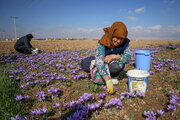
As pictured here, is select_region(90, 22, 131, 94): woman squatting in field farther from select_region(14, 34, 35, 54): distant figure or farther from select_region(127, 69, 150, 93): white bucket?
select_region(14, 34, 35, 54): distant figure

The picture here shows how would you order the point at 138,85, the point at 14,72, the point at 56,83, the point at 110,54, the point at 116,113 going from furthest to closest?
1. the point at 14,72
2. the point at 56,83
3. the point at 110,54
4. the point at 138,85
5. the point at 116,113

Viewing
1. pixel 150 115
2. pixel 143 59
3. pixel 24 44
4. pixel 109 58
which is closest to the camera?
pixel 150 115

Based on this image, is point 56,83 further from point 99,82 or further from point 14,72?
point 14,72

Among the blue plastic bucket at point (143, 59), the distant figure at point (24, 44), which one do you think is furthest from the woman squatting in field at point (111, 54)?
the distant figure at point (24, 44)

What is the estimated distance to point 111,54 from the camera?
3404 millimetres

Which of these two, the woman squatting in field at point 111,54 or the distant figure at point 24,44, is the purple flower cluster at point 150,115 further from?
the distant figure at point 24,44

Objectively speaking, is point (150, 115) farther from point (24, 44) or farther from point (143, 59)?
point (24, 44)

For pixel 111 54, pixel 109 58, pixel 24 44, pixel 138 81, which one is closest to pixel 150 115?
pixel 138 81

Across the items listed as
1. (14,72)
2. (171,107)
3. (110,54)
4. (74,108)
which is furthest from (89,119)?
(14,72)

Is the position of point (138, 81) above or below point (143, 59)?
below

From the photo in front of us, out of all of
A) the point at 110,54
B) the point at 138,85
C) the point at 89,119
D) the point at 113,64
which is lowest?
the point at 89,119

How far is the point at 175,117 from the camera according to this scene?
86.7 inches

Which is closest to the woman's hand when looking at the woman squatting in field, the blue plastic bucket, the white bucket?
the woman squatting in field

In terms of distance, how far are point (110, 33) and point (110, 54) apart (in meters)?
0.77
